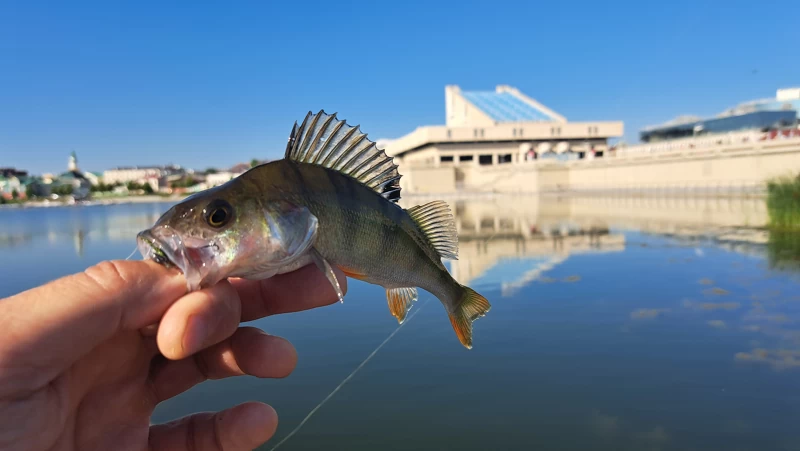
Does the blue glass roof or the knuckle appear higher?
the blue glass roof

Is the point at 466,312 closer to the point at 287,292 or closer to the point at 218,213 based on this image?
the point at 287,292

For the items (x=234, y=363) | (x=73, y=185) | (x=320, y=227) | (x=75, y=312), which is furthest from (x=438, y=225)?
(x=73, y=185)

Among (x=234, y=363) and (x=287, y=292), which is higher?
(x=287, y=292)

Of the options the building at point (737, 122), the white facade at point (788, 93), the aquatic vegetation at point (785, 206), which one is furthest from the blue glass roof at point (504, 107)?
the aquatic vegetation at point (785, 206)

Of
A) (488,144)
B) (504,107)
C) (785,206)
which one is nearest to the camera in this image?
(785,206)

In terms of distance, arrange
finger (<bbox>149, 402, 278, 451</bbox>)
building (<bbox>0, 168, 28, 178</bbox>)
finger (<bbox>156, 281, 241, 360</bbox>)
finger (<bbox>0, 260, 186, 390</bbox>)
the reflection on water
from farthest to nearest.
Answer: building (<bbox>0, 168, 28, 178</bbox>) → the reflection on water → finger (<bbox>149, 402, 278, 451</bbox>) → finger (<bbox>156, 281, 241, 360</bbox>) → finger (<bbox>0, 260, 186, 390</bbox>)

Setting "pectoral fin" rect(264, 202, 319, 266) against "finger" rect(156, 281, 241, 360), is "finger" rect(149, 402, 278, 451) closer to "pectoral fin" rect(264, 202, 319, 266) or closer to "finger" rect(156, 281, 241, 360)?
"finger" rect(156, 281, 241, 360)

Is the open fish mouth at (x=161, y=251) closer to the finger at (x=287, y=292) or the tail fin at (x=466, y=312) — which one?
the finger at (x=287, y=292)

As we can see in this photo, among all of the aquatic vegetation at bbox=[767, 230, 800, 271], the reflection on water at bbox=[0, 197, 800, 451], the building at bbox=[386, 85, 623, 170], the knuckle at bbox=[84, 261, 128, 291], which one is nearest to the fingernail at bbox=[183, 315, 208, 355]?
the knuckle at bbox=[84, 261, 128, 291]

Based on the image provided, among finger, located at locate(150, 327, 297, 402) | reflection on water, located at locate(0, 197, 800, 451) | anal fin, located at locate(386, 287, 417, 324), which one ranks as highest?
anal fin, located at locate(386, 287, 417, 324)
